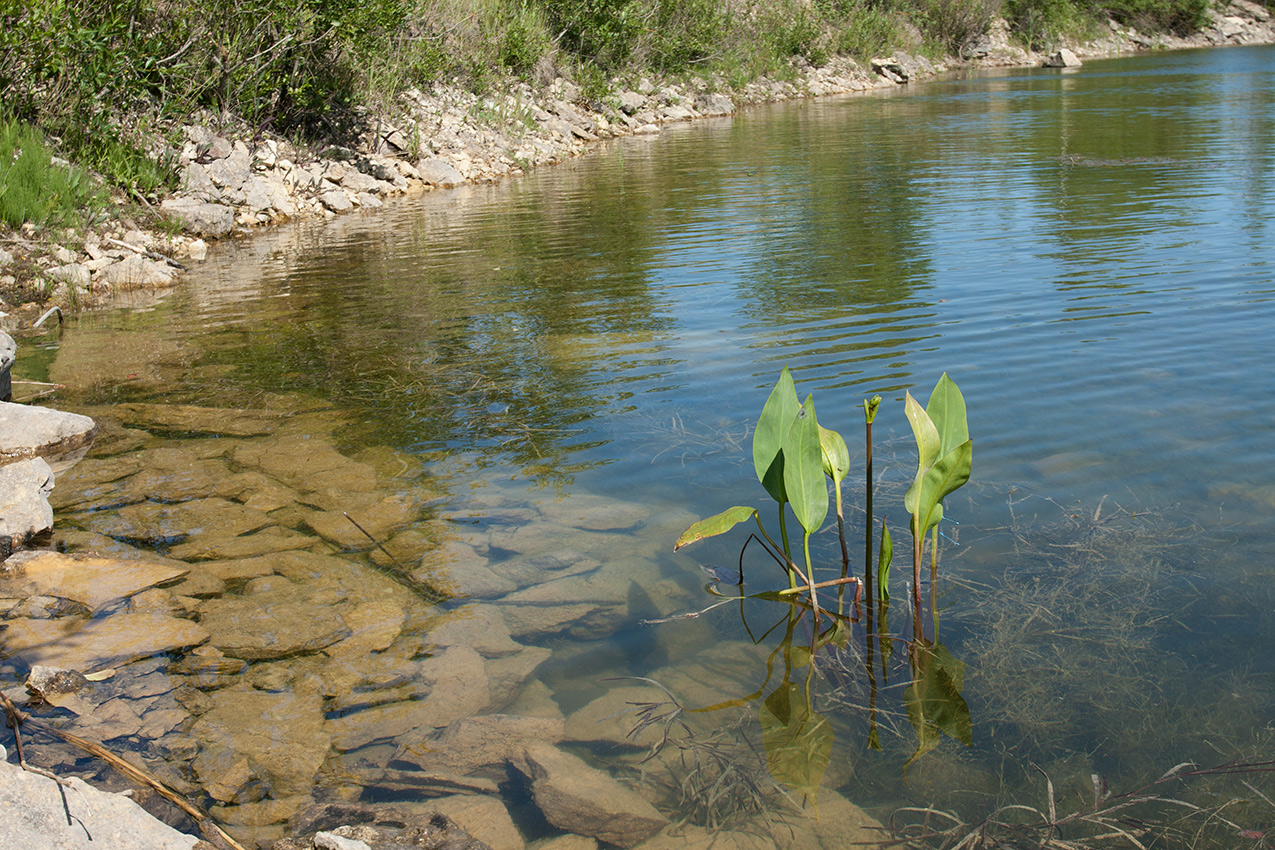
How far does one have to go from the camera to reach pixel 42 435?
15.9 ft

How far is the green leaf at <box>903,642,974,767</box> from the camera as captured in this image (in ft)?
8.80

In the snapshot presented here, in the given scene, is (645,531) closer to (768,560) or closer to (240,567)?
(768,560)

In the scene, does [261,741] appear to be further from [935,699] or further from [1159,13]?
[1159,13]

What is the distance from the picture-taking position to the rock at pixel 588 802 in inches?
94.6

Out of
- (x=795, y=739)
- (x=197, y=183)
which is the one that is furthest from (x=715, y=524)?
(x=197, y=183)

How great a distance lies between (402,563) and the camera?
3.73 m

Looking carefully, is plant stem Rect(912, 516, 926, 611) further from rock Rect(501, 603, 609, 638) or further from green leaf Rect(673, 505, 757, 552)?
rock Rect(501, 603, 609, 638)

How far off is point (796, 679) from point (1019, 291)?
5.03m

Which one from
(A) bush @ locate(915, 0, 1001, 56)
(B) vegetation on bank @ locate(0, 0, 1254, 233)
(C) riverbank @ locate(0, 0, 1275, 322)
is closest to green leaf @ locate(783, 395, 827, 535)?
(C) riverbank @ locate(0, 0, 1275, 322)

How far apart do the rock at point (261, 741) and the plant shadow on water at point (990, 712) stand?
36.1 inches

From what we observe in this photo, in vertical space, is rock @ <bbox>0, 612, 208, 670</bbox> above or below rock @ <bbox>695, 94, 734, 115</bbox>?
below

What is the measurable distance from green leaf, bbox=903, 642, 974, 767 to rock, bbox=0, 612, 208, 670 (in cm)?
231

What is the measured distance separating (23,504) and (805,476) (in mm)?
3099

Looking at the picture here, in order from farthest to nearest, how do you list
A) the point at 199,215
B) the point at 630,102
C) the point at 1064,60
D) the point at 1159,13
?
the point at 1159,13 < the point at 1064,60 < the point at 630,102 < the point at 199,215
